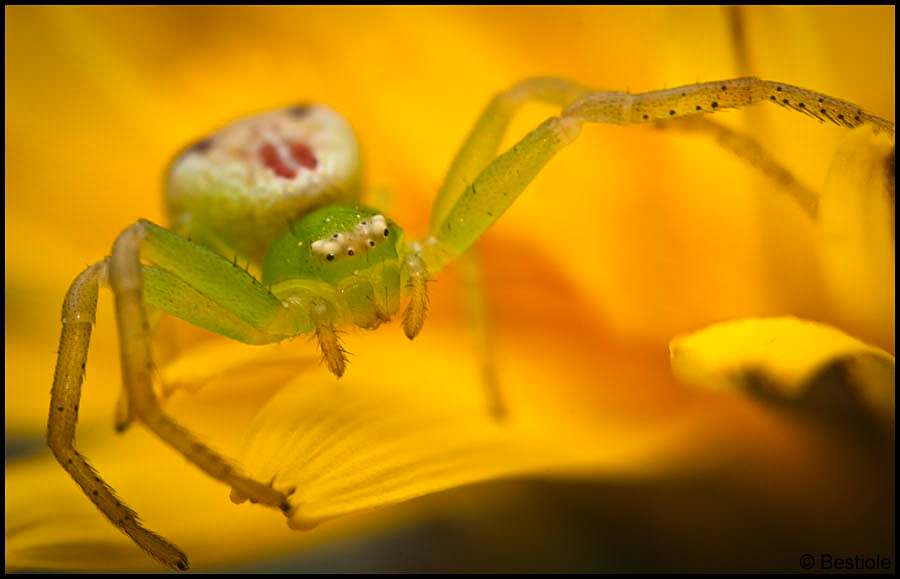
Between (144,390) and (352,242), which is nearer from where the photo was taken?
(144,390)

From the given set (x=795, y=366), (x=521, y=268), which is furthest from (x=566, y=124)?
(x=795, y=366)

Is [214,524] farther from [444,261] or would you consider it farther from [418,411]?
[444,261]

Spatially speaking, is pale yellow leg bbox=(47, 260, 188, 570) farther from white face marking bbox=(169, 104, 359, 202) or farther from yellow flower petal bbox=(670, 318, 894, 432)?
yellow flower petal bbox=(670, 318, 894, 432)

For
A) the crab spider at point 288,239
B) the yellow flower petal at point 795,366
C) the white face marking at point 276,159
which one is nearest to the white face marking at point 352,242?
the crab spider at point 288,239

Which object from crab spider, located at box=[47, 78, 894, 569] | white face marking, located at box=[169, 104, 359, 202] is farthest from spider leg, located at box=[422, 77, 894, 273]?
white face marking, located at box=[169, 104, 359, 202]

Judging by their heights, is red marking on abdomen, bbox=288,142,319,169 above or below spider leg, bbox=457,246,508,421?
above

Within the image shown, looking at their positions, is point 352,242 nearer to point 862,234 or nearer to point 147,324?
point 147,324

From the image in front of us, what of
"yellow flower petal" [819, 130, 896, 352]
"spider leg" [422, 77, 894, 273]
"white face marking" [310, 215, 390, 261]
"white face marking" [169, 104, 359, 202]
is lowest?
"yellow flower petal" [819, 130, 896, 352]
